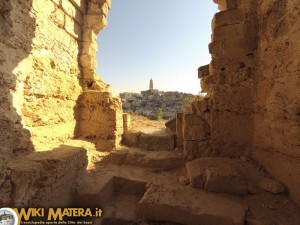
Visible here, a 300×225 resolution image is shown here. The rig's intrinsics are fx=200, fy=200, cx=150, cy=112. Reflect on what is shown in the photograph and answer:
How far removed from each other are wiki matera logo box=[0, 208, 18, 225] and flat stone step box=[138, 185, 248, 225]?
4.18 ft

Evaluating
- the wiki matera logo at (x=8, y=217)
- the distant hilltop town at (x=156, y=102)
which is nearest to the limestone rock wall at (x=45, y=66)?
the wiki matera logo at (x=8, y=217)

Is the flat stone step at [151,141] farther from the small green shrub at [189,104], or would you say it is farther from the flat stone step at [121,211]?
the flat stone step at [121,211]

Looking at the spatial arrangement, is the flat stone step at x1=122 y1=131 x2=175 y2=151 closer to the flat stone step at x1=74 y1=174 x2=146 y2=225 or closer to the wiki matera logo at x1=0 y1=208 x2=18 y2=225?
the flat stone step at x1=74 y1=174 x2=146 y2=225

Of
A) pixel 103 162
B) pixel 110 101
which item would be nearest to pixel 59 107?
pixel 110 101

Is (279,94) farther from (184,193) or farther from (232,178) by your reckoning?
(184,193)

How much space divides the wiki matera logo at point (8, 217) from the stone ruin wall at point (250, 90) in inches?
101

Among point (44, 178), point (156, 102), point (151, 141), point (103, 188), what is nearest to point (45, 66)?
point (44, 178)

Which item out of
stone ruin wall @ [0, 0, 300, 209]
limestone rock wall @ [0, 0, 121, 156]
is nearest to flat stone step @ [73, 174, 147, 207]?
stone ruin wall @ [0, 0, 300, 209]

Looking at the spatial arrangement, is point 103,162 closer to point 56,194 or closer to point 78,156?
point 78,156

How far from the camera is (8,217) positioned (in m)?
1.79

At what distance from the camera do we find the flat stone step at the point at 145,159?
141 inches

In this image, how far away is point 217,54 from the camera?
11.2ft

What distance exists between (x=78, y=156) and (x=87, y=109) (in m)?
1.61

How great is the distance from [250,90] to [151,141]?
6.84 feet
